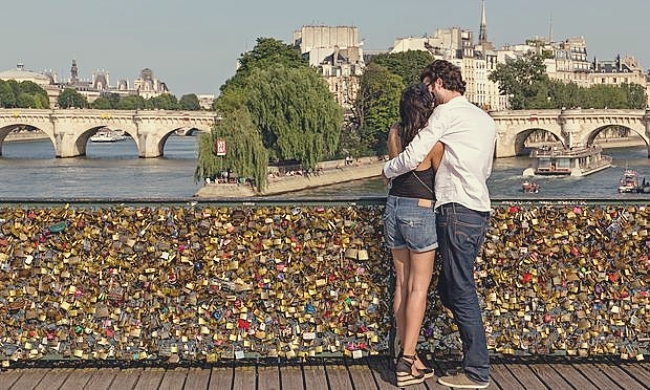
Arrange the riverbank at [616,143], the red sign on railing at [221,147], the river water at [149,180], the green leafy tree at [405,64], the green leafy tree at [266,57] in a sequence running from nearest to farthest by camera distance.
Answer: the red sign on railing at [221,147] < the river water at [149,180] < the green leafy tree at [266,57] < the green leafy tree at [405,64] < the riverbank at [616,143]

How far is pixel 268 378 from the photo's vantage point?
14.5 ft

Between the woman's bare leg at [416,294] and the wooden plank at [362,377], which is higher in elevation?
the woman's bare leg at [416,294]

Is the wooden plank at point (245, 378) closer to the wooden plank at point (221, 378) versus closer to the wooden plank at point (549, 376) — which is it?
the wooden plank at point (221, 378)

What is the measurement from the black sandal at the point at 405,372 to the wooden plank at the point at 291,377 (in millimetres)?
360

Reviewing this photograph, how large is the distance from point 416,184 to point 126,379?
1410 millimetres

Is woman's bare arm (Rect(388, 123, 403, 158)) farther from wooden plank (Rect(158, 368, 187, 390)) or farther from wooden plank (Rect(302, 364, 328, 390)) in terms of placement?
wooden plank (Rect(158, 368, 187, 390))

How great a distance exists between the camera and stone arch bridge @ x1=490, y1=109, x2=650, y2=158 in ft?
173

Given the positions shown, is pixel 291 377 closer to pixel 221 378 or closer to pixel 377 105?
pixel 221 378

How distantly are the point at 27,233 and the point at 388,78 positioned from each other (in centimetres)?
4774

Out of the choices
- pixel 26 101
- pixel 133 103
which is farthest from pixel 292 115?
pixel 133 103

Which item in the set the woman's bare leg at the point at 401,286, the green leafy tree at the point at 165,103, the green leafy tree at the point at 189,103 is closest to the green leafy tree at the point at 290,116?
the woman's bare leg at the point at 401,286

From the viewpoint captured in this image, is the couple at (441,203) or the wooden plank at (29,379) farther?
the wooden plank at (29,379)

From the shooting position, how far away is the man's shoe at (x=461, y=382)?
4262 millimetres

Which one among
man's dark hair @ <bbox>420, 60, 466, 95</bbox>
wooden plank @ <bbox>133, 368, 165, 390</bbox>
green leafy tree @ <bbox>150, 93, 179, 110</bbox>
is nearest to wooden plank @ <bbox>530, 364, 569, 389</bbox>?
man's dark hair @ <bbox>420, 60, 466, 95</bbox>
